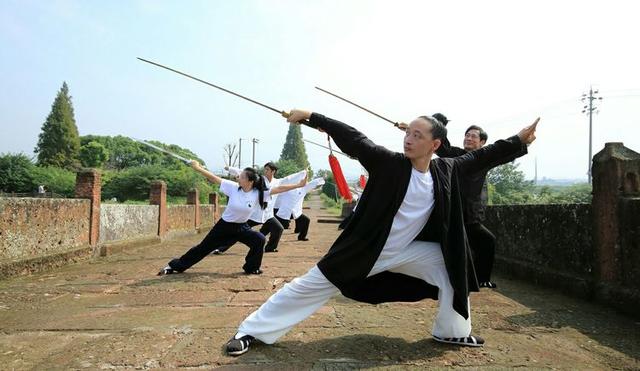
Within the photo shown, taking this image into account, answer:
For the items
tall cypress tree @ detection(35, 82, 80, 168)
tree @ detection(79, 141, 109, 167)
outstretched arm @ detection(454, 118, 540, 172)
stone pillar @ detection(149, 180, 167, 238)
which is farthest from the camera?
tree @ detection(79, 141, 109, 167)

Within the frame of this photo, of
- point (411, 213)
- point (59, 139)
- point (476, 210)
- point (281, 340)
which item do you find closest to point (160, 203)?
point (476, 210)

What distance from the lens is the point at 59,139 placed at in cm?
5691

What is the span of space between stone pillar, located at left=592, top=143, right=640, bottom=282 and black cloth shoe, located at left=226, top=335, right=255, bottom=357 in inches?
145

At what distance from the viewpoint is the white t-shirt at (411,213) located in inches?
124

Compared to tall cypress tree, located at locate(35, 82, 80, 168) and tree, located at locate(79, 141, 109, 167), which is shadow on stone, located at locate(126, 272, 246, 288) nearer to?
tall cypress tree, located at locate(35, 82, 80, 168)

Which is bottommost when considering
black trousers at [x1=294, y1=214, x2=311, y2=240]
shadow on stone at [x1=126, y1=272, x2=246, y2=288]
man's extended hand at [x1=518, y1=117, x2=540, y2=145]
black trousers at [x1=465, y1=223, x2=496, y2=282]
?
shadow on stone at [x1=126, y1=272, x2=246, y2=288]

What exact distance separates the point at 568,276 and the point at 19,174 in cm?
4426

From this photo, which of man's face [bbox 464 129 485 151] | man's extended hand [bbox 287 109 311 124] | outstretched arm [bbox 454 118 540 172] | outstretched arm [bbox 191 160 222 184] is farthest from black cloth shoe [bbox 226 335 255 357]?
outstretched arm [bbox 191 160 222 184]

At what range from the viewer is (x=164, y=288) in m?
5.52

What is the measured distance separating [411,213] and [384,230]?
0.78ft

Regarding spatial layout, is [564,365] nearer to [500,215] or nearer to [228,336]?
[228,336]

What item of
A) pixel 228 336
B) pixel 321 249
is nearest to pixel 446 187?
pixel 228 336

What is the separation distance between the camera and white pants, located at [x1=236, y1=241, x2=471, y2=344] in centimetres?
312

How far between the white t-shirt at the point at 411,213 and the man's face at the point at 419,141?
5.1 inches
